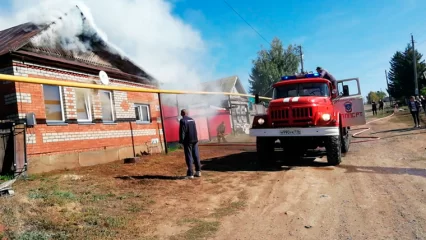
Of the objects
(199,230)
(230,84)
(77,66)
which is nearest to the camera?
(199,230)

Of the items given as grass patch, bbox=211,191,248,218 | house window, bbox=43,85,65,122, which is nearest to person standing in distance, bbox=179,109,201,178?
grass patch, bbox=211,191,248,218

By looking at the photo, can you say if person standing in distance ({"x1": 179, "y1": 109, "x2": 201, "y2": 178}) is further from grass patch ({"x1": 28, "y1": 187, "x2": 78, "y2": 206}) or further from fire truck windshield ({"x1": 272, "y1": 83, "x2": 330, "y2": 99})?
fire truck windshield ({"x1": 272, "y1": 83, "x2": 330, "y2": 99})

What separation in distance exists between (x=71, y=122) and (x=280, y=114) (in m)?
6.08

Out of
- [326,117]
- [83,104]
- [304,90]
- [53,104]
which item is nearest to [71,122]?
[53,104]

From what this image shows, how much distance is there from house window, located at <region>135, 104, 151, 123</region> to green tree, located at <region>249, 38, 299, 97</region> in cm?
3051

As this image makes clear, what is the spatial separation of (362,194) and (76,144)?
25.0ft

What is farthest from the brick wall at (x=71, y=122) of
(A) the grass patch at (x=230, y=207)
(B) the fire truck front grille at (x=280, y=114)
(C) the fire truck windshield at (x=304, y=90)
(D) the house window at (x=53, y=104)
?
(C) the fire truck windshield at (x=304, y=90)

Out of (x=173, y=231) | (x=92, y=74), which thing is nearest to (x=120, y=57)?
(x=92, y=74)

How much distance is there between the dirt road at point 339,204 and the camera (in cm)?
370

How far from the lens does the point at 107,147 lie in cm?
998

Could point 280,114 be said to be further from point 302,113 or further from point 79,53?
point 79,53

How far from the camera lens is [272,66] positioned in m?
41.7

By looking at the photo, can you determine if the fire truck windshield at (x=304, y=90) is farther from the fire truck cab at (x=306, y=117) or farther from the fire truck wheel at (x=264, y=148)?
the fire truck wheel at (x=264, y=148)

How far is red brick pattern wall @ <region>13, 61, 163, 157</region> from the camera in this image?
25.4ft
